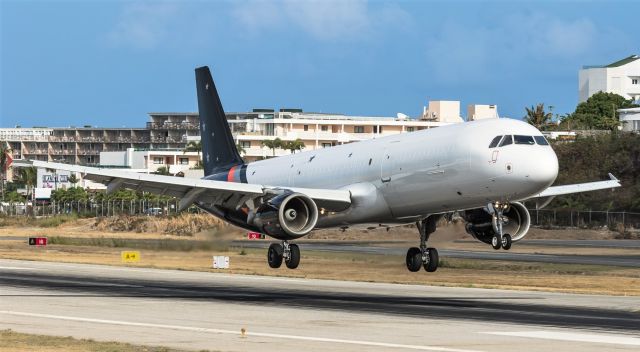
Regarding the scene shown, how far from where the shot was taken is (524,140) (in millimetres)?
47781

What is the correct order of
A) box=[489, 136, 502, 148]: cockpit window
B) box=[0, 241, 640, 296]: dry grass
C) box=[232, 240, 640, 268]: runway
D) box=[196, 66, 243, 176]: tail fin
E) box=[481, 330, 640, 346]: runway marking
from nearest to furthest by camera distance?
1. box=[481, 330, 640, 346]: runway marking
2. box=[489, 136, 502, 148]: cockpit window
3. box=[0, 241, 640, 296]: dry grass
4. box=[196, 66, 243, 176]: tail fin
5. box=[232, 240, 640, 268]: runway

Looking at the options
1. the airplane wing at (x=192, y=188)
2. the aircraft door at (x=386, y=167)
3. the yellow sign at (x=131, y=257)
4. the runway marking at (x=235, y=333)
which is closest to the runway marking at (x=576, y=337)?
the runway marking at (x=235, y=333)

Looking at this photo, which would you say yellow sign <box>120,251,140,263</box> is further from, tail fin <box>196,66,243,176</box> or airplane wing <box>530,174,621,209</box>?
airplane wing <box>530,174,621,209</box>

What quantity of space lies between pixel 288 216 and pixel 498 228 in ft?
33.1

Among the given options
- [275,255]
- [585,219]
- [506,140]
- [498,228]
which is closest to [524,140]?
[506,140]

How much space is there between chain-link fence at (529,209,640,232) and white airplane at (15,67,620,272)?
2152 inches

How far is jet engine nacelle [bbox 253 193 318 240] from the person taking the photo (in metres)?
53.7

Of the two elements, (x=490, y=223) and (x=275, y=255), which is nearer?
(x=490, y=223)

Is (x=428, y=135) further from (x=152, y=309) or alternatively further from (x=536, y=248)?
(x=536, y=248)

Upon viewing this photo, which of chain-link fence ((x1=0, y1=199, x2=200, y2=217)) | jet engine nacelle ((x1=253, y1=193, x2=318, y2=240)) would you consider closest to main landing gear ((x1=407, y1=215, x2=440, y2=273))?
jet engine nacelle ((x1=253, y1=193, x2=318, y2=240))

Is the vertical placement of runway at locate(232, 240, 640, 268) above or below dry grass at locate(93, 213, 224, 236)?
below

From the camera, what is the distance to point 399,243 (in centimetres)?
6425

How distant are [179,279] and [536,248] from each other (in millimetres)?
37845

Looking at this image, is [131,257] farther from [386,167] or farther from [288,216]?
[386,167]
